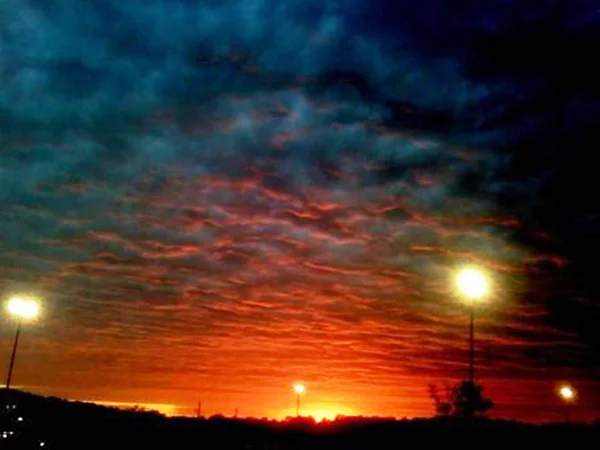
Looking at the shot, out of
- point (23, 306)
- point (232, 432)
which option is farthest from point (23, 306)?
point (232, 432)

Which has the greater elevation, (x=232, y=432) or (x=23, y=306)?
(x=23, y=306)

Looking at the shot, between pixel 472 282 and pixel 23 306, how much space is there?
35.0 meters

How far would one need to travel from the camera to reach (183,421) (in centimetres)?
5375

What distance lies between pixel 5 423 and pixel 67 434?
207 inches

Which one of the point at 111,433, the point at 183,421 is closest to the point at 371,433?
the point at 183,421

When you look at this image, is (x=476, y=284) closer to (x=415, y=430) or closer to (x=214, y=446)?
(x=415, y=430)

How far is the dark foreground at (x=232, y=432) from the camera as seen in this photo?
39656 mm

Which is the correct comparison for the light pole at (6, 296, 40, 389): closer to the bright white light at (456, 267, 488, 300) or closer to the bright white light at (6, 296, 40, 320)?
the bright white light at (6, 296, 40, 320)

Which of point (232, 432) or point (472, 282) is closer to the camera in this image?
point (472, 282)

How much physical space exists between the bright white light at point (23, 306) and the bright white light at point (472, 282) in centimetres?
3350

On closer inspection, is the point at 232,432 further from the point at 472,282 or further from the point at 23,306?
the point at 472,282

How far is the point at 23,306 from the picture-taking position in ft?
152

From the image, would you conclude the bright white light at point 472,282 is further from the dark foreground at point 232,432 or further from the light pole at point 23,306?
the light pole at point 23,306

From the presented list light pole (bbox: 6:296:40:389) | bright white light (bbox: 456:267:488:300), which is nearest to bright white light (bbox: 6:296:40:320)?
light pole (bbox: 6:296:40:389)
